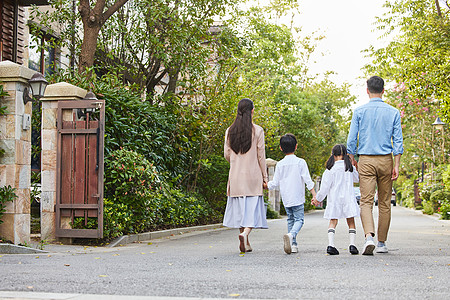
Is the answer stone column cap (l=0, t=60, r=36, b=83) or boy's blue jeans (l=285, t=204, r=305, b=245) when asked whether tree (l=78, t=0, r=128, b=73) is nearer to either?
stone column cap (l=0, t=60, r=36, b=83)

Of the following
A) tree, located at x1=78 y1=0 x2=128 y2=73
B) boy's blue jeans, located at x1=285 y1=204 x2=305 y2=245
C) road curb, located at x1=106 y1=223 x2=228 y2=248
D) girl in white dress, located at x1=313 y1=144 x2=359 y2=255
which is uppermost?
tree, located at x1=78 y1=0 x2=128 y2=73

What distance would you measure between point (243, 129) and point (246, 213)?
1.17 meters

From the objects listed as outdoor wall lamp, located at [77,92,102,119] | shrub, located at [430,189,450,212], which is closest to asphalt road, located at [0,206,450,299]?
outdoor wall lamp, located at [77,92,102,119]

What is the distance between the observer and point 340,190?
27.8ft

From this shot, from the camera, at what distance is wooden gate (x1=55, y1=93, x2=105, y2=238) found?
1040cm

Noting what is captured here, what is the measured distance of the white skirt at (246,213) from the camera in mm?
8375

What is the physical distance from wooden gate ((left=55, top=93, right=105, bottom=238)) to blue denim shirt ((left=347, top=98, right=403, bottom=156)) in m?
4.43

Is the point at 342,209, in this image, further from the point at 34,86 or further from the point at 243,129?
the point at 34,86

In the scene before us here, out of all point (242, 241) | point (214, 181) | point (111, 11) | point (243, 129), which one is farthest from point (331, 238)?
point (214, 181)

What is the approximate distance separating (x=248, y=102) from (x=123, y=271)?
10.9 ft

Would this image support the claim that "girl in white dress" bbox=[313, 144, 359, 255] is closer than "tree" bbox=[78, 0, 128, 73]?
Yes

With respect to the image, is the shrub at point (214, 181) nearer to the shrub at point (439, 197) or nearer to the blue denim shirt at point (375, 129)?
the blue denim shirt at point (375, 129)

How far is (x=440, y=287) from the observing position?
501cm

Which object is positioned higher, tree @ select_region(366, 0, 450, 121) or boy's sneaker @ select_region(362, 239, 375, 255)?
tree @ select_region(366, 0, 450, 121)
